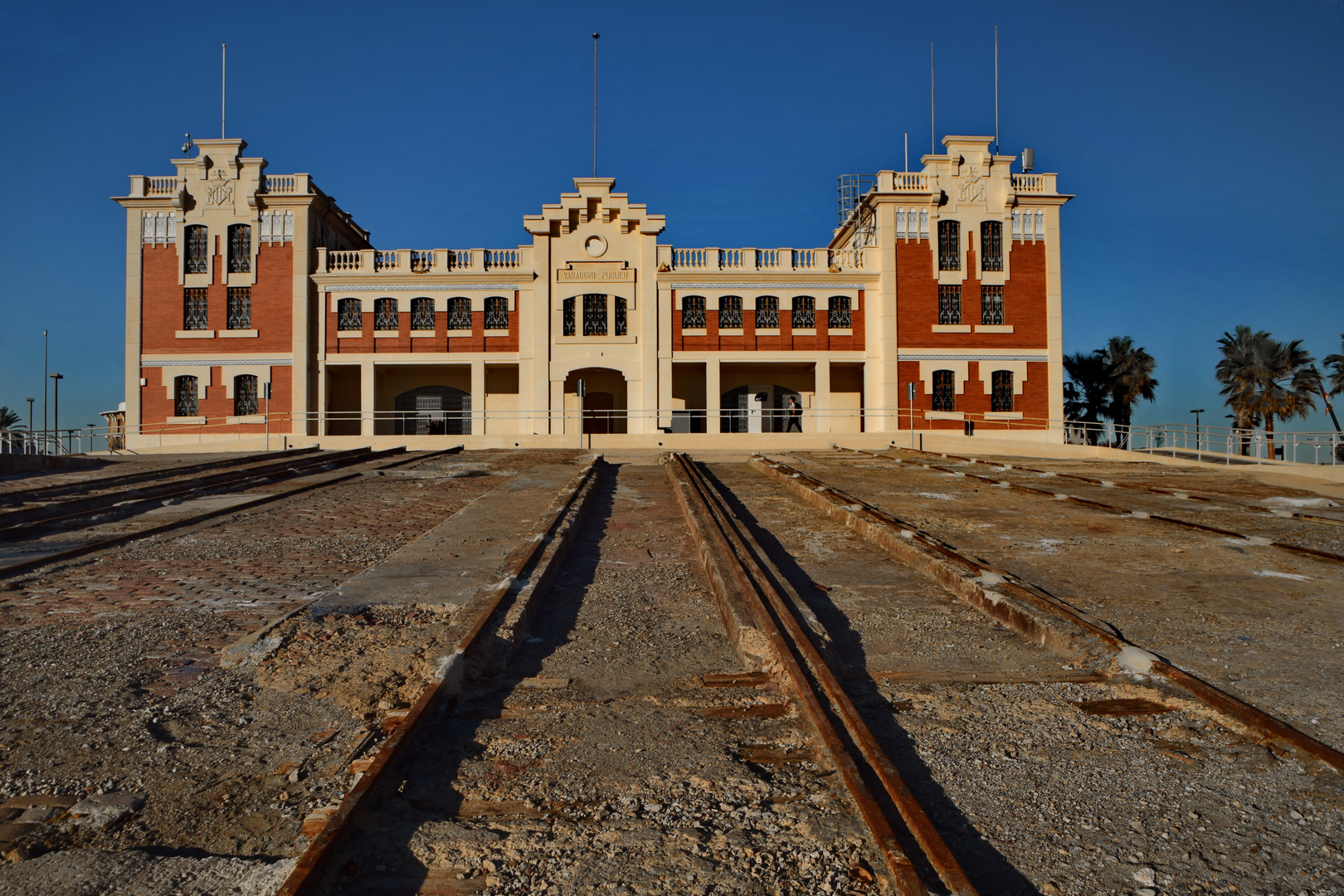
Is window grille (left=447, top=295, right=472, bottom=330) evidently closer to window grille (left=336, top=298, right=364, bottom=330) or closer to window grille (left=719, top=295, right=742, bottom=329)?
window grille (left=336, top=298, right=364, bottom=330)

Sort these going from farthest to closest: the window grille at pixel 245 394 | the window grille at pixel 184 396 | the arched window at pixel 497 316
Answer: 1. the arched window at pixel 497 316
2. the window grille at pixel 245 394
3. the window grille at pixel 184 396

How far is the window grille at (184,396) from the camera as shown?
3120 centimetres

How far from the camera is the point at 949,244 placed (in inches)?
1247

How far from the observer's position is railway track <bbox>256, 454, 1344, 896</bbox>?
8.08 feet

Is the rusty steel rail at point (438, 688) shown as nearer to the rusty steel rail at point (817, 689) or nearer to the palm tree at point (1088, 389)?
the rusty steel rail at point (817, 689)

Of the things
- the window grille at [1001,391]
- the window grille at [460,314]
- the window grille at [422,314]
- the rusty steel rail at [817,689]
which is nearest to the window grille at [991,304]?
the window grille at [1001,391]

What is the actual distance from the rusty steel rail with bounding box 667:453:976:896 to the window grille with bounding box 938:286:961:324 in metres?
26.2

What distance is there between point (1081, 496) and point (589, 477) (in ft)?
25.9

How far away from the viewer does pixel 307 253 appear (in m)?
31.6

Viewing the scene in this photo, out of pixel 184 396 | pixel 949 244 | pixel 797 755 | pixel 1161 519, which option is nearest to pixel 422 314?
pixel 184 396

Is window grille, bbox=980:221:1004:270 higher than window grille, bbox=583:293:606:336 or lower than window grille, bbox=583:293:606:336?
higher

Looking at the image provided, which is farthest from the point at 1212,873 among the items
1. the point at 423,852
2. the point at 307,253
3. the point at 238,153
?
the point at 238,153

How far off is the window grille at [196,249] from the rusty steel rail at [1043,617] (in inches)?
1262

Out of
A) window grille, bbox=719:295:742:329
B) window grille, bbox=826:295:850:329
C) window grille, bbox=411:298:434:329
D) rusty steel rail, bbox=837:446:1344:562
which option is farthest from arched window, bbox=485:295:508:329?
rusty steel rail, bbox=837:446:1344:562
